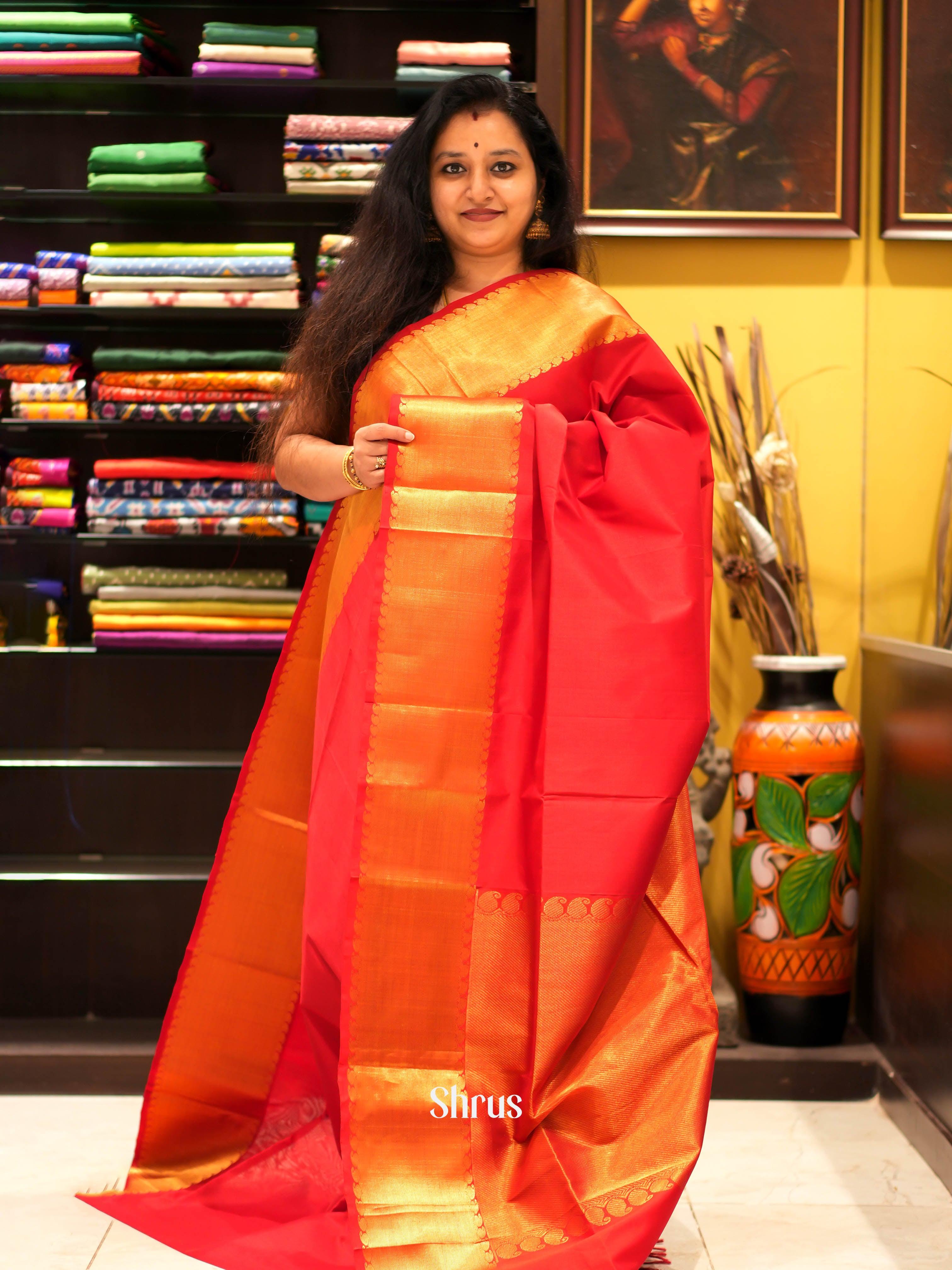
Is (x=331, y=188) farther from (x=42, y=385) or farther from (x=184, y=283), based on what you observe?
(x=42, y=385)

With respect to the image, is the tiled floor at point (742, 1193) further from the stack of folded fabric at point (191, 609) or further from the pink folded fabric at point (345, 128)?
the pink folded fabric at point (345, 128)

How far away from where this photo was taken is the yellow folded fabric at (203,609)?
2746 mm

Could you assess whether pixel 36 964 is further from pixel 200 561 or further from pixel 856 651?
pixel 856 651

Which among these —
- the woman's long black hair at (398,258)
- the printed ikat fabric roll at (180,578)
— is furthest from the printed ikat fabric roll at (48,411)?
the woman's long black hair at (398,258)

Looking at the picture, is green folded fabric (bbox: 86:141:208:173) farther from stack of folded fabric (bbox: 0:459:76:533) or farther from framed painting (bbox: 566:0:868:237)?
framed painting (bbox: 566:0:868:237)

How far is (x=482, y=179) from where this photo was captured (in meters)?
1.90

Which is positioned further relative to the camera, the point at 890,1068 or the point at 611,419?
the point at 890,1068

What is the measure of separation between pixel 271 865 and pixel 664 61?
→ 76.7 inches

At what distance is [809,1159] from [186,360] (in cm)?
200

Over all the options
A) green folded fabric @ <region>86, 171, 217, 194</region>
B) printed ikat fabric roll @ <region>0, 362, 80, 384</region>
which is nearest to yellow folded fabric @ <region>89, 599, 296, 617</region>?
printed ikat fabric roll @ <region>0, 362, 80, 384</region>

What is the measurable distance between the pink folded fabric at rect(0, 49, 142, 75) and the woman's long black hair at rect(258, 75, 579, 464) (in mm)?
1015

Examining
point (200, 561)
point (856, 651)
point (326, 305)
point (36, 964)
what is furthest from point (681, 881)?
point (36, 964)

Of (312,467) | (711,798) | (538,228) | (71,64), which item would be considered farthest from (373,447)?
(71,64)

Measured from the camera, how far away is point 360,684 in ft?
5.74
